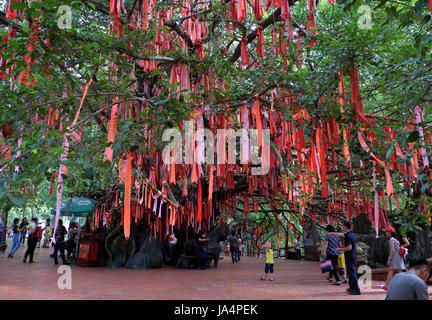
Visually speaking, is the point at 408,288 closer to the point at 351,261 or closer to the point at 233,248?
the point at 351,261

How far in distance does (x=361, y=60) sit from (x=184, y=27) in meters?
3.88

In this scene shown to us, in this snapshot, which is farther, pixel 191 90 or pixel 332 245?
pixel 332 245

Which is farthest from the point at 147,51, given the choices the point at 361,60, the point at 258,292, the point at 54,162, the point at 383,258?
the point at 383,258

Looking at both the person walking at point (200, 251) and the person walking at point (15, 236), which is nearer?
the person walking at point (200, 251)

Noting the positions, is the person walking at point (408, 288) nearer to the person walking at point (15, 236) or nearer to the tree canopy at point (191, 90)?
the tree canopy at point (191, 90)

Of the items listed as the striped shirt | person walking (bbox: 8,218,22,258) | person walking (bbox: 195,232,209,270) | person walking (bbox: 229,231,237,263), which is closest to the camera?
the striped shirt

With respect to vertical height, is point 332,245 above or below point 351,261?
above

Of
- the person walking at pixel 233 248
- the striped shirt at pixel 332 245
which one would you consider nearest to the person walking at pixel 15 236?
the person walking at pixel 233 248

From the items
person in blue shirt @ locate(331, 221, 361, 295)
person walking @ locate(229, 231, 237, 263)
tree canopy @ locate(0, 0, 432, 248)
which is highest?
tree canopy @ locate(0, 0, 432, 248)

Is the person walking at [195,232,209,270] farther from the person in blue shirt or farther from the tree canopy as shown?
the person in blue shirt

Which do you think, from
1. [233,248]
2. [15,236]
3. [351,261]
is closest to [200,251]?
[233,248]

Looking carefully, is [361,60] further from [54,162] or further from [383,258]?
[383,258]

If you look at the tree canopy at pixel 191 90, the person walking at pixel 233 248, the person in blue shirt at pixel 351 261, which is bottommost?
the person walking at pixel 233 248

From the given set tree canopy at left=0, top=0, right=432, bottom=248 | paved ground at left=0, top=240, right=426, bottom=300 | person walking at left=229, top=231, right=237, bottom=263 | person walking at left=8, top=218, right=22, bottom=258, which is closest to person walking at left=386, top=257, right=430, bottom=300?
tree canopy at left=0, top=0, right=432, bottom=248
